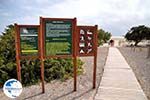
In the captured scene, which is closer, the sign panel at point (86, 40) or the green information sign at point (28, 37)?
the green information sign at point (28, 37)

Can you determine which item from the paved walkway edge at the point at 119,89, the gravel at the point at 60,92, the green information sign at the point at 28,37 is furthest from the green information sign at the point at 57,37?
the paved walkway edge at the point at 119,89

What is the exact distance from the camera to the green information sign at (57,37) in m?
7.27

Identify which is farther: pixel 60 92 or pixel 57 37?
pixel 60 92

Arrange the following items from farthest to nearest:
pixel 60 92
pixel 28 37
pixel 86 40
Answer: pixel 86 40 < pixel 60 92 < pixel 28 37

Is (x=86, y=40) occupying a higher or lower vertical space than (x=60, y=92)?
higher

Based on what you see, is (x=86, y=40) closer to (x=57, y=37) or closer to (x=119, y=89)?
(x=57, y=37)

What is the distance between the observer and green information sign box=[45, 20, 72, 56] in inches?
286

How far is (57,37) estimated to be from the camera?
733 centimetres

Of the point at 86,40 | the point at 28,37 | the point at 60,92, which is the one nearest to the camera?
the point at 28,37

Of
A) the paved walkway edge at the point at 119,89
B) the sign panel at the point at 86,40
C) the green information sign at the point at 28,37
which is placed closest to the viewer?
the paved walkway edge at the point at 119,89

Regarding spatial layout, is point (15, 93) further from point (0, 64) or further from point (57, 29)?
point (0, 64)

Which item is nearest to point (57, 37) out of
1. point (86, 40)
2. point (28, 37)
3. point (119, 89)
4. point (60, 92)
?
point (28, 37)

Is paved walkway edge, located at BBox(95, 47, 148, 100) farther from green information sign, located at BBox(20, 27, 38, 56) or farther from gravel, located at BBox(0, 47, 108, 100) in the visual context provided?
green information sign, located at BBox(20, 27, 38, 56)

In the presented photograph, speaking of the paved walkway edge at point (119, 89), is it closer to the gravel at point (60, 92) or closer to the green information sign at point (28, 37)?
the gravel at point (60, 92)
